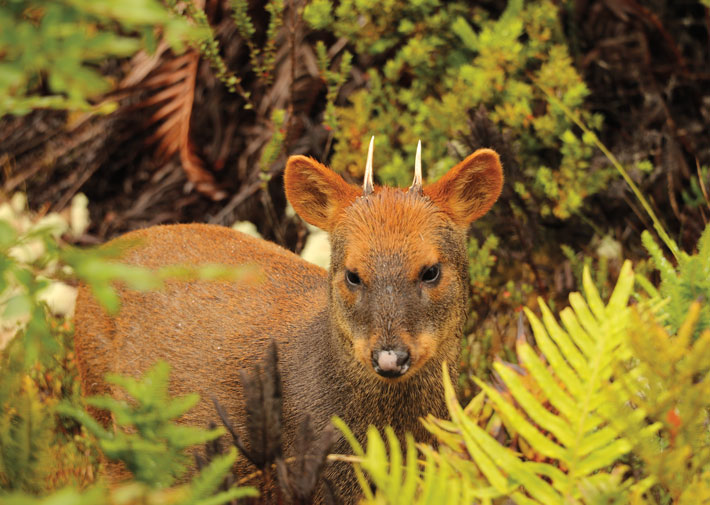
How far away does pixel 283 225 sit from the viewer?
5367 mm

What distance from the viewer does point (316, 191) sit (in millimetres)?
3355

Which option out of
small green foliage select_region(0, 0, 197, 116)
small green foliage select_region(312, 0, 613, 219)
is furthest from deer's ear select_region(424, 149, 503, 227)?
small green foliage select_region(0, 0, 197, 116)

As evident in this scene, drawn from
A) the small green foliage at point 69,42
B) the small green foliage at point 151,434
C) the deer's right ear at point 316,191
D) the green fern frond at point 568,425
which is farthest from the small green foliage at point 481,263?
the small green foliage at point 69,42

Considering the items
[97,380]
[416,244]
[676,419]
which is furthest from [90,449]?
[676,419]

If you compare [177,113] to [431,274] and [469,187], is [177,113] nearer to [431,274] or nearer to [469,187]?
[469,187]

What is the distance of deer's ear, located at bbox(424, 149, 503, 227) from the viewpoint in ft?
10.2

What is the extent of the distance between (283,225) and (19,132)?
304 cm

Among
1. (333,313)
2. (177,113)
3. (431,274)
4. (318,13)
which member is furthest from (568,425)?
(177,113)

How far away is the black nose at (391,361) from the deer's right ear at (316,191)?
78 centimetres

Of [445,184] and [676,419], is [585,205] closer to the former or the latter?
[445,184]

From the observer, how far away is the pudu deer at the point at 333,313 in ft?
9.39

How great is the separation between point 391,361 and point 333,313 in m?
0.55

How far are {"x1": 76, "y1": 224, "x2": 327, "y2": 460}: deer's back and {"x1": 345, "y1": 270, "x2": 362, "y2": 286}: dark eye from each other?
39cm

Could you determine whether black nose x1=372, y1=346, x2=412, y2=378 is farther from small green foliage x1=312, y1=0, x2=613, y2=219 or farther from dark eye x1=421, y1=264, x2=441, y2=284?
small green foliage x1=312, y1=0, x2=613, y2=219
